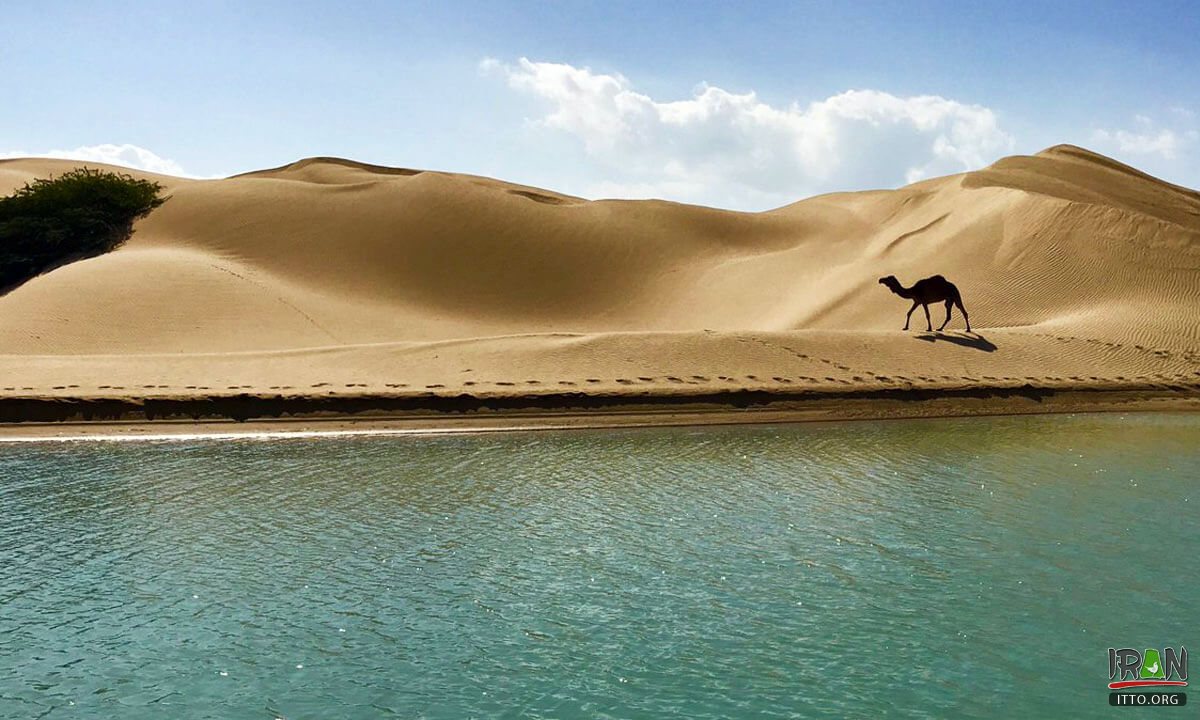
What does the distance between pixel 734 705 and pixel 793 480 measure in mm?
7680

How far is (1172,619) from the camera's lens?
8.10 m

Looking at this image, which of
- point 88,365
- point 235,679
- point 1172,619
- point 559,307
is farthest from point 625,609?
point 559,307

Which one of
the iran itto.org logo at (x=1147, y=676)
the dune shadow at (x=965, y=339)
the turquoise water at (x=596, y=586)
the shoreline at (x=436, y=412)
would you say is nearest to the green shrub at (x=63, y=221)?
the shoreline at (x=436, y=412)

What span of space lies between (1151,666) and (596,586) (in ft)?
14.6

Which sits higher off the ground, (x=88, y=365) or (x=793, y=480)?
(x=88, y=365)

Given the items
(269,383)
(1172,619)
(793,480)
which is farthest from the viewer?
(269,383)

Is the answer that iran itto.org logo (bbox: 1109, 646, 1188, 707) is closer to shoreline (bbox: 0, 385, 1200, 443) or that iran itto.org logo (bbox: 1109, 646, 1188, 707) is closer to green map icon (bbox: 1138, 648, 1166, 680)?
green map icon (bbox: 1138, 648, 1166, 680)

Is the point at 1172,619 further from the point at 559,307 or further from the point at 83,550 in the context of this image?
the point at 559,307

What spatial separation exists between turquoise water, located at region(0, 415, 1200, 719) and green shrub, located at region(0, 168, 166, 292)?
3276 cm

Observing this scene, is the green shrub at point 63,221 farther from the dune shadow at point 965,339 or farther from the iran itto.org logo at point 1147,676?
the iran itto.org logo at point 1147,676

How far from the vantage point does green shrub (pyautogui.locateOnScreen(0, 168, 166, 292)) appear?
44375 millimetres

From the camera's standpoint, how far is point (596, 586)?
9297mm

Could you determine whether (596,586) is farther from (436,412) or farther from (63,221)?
(63,221)

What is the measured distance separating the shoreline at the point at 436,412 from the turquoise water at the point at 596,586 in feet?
13.2
